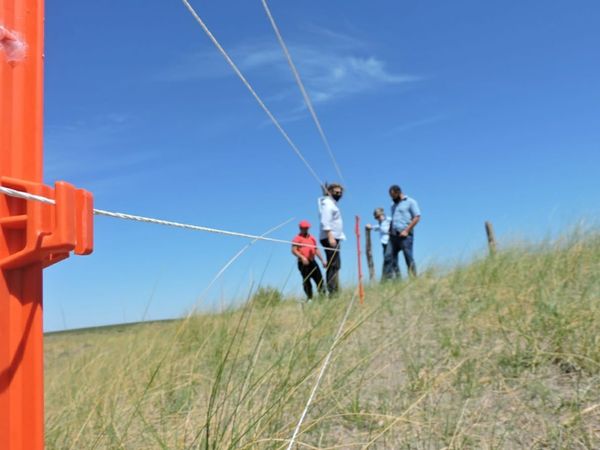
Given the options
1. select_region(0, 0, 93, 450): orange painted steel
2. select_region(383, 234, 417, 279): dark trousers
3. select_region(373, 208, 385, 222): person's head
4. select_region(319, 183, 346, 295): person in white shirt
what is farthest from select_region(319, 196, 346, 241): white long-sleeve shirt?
select_region(0, 0, 93, 450): orange painted steel

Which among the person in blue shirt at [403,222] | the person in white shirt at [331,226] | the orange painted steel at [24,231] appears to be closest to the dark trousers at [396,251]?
the person in blue shirt at [403,222]

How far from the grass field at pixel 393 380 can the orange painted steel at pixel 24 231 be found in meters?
0.66

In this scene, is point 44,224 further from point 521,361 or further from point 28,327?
point 521,361

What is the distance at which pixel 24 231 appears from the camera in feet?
2.64

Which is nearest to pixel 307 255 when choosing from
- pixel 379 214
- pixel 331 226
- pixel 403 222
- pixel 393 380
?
pixel 331 226

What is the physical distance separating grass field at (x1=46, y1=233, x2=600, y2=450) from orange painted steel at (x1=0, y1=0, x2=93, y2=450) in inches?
26.0

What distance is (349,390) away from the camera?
2359 millimetres

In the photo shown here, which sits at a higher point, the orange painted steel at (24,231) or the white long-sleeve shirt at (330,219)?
the white long-sleeve shirt at (330,219)

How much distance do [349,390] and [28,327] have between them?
1.78 metres

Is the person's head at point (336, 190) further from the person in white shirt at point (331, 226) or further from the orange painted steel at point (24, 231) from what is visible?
the orange painted steel at point (24, 231)

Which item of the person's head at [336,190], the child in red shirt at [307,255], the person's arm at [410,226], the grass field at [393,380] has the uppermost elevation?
the person's head at [336,190]

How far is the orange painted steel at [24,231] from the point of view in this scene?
0.77 m

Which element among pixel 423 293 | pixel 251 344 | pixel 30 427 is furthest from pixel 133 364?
pixel 30 427

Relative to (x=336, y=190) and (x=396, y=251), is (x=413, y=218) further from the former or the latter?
(x=336, y=190)
